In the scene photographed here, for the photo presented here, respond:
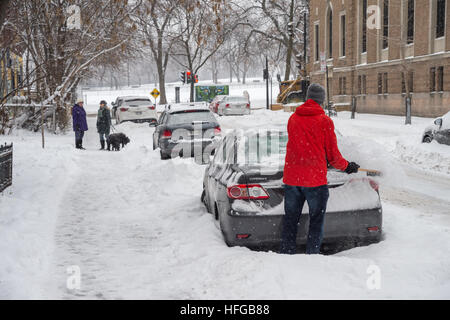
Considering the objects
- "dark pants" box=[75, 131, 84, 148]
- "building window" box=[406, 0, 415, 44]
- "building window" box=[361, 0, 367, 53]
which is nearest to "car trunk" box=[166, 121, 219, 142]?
"dark pants" box=[75, 131, 84, 148]

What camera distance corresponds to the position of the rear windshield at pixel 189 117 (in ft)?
49.3

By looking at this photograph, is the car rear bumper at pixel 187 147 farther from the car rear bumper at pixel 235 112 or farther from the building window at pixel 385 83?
the building window at pixel 385 83

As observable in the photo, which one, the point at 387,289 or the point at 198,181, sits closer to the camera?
the point at 387,289

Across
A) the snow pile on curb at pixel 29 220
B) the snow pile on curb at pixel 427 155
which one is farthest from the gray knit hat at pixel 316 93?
the snow pile on curb at pixel 427 155

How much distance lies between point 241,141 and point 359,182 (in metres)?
1.56

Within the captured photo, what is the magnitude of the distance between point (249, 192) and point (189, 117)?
9479mm

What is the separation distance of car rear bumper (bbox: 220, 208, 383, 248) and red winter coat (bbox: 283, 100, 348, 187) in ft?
1.65

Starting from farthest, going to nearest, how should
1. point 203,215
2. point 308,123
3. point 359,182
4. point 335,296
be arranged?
1. point 203,215
2. point 359,182
3. point 308,123
4. point 335,296

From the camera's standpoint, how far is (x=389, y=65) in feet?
118

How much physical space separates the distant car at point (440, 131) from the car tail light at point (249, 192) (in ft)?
32.9

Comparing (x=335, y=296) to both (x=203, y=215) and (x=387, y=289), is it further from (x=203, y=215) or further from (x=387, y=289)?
(x=203, y=215)
